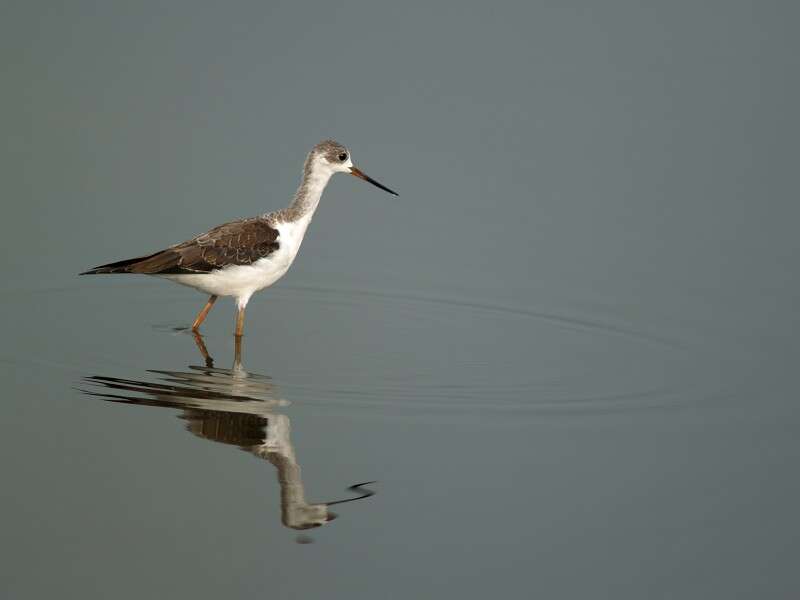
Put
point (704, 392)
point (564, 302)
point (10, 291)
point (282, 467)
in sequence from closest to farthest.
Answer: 1. point (282, 467)
2. point (704, 392)
3. point (10, 291)
4. point (564, 302)

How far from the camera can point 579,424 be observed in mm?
10578

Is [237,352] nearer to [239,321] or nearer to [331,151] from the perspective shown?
[239,321]

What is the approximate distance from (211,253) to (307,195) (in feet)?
4.39

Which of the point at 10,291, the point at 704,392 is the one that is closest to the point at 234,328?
the point at 10,291

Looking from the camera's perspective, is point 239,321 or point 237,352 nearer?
point 237,352

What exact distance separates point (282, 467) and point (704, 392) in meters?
4.71

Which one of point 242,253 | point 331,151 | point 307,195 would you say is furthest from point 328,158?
point 242,253

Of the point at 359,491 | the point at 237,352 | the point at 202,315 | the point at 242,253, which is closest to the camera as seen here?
the point at 359,491

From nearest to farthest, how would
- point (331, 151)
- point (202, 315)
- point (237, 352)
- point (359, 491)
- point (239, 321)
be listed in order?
point (359, 491), point (237, 352), point (239, 321), point (202, 315), point (331, 151)

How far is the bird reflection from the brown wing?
126 cm

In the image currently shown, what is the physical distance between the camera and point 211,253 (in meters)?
12.8

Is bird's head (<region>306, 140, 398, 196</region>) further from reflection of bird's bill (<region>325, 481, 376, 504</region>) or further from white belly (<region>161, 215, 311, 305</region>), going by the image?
reflection of bird's bill (<region>325, 481, 376, 504</region>)

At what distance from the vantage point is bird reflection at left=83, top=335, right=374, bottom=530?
8586mm

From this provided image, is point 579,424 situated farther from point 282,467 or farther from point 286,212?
point 286,212
